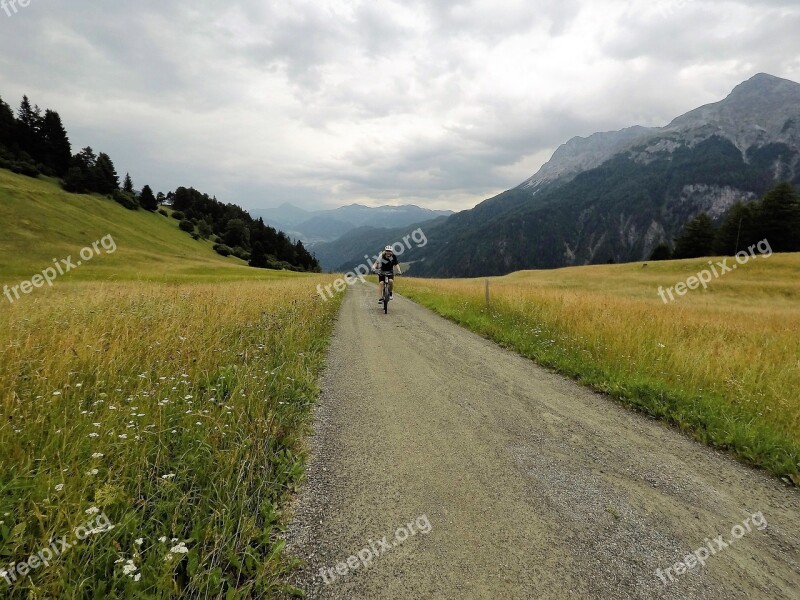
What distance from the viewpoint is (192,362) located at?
229 inches

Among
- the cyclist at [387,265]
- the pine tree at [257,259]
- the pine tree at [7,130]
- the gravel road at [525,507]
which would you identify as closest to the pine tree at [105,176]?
the pine tree at [7,130]

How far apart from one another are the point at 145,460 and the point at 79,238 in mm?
62546

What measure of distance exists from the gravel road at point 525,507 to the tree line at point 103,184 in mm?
92934

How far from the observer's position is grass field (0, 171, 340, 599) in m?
2.34

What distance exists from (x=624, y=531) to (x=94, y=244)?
6480cm

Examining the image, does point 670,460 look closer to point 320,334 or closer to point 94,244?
point 320,334

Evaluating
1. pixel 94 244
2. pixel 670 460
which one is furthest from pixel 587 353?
pixel 94 244

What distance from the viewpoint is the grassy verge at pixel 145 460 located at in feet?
7.70
